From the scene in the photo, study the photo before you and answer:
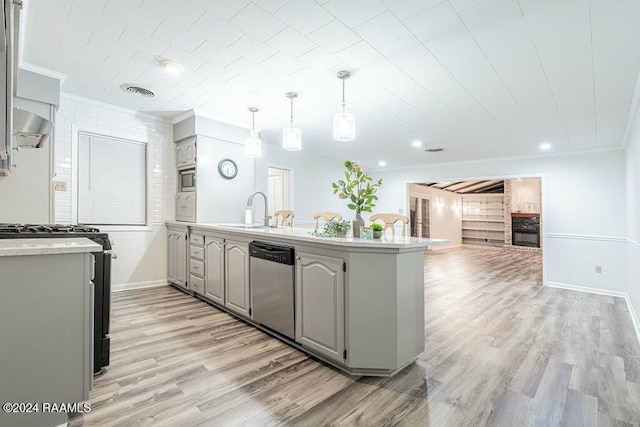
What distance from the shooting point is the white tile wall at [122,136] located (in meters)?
3.52

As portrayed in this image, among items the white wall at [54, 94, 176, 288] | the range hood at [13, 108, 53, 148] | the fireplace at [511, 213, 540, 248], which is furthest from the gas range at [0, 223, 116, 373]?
the fireplace at [511, 213, 540, 248]

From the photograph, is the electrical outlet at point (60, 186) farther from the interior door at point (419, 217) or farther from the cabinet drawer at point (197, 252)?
the interior door at point (419, 217)

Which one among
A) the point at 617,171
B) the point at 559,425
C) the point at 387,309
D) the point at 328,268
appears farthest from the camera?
the point at 617,171

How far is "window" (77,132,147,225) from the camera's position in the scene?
12.3 feet

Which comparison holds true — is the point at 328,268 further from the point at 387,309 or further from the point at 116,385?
the point at 116,385

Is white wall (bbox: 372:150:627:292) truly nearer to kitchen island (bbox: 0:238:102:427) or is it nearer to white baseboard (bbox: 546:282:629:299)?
white baseboard (bbox: 546:282:629:299)

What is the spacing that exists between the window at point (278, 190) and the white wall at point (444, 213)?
4.47 meters

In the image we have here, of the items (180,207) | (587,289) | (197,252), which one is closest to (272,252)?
(197,252)

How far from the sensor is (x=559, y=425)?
1.57 metres

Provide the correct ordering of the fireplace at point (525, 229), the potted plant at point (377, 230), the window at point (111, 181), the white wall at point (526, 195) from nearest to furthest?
the potted plant at point (377, 230), the window at point (111, 181), the fireplace at point (525, 229), the white wall at point (526, 195)

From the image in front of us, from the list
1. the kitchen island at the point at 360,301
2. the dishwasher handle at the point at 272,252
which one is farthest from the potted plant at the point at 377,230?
the dishwasher handle at the point at 272,252

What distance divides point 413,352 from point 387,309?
0.44m

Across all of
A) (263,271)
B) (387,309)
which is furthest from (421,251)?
(263,271)

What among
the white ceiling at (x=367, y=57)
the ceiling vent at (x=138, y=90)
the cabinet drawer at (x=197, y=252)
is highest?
the ceiling vent at (x=138, y=90)
